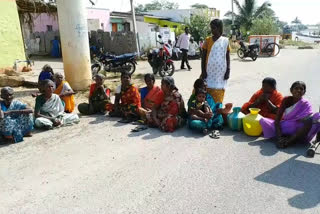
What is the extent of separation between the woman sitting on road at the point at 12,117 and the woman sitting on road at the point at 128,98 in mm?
1700

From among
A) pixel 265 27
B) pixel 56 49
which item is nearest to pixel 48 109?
pixel 56 49

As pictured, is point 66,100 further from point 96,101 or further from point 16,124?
point 16,124

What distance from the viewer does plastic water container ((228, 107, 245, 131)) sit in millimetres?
4863

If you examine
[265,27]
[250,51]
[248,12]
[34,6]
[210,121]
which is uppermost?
[248,12]

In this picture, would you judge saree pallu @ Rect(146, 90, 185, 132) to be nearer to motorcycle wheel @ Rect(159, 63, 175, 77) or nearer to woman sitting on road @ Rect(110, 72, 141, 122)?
woman sitting on road @ Rect(110, 72, 141, 122)

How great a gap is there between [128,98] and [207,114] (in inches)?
66.7

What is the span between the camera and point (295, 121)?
425cm

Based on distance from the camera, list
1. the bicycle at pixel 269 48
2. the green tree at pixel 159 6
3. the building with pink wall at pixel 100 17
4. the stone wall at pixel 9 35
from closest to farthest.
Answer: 1. the stone wall at pixel 9 35
2. the bicycle at pixel 269 48
3. the building with pink wall at pixel 100 17
4. the green tree at pixel 159 6

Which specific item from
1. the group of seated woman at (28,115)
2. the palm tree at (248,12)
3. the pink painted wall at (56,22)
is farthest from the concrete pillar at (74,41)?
the palm tree at (248,12)

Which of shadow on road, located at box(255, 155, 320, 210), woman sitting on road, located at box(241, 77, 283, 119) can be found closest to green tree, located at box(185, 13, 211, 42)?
woman sitting on road, located at box(241, 77, 283, 119)

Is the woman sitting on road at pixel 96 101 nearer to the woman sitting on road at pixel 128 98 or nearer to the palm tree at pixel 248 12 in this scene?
the woman sitting on road at pixel 128 98

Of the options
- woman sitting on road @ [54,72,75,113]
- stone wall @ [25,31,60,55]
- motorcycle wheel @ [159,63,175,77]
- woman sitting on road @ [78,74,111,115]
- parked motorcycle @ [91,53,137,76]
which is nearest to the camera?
woman sitting on road @ [54,72,75,113]

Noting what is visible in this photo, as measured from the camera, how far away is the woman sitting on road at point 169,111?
5.06 metres

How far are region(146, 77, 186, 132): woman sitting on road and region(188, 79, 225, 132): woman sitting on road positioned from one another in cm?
24
